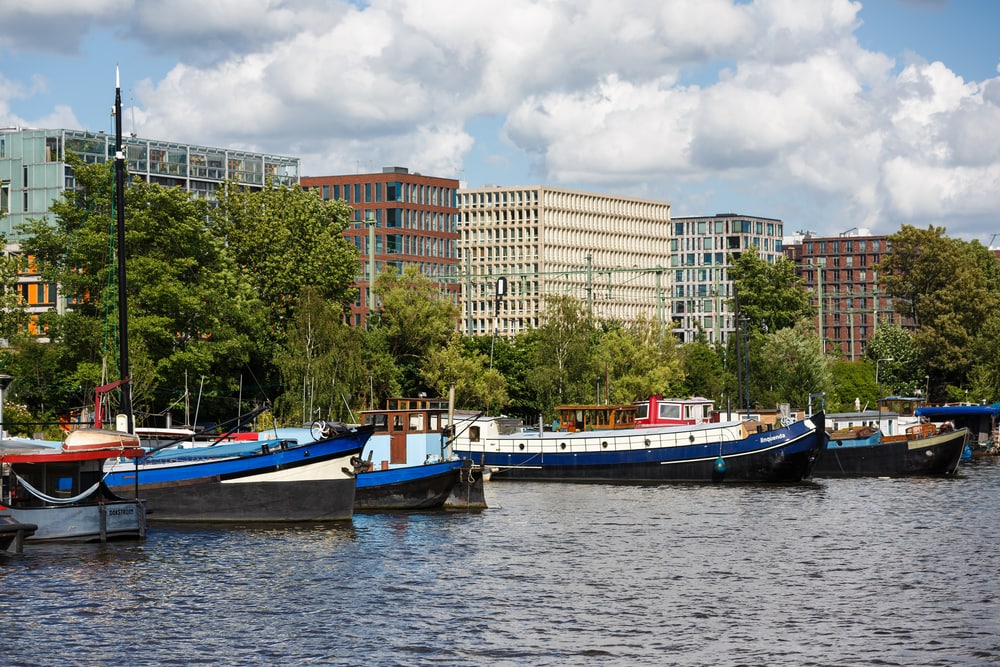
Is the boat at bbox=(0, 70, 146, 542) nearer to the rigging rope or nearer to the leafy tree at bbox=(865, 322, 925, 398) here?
the rigging rope

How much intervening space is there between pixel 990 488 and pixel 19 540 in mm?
59871

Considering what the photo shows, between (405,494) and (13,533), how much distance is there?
2323 cm

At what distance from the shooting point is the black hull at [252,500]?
64938 millimetres

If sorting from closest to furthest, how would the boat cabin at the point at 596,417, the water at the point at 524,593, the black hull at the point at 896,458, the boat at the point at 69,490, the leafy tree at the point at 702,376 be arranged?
the water at the point at 524,593 → the boat at the point at 69,490 → the boat cabin at the point at 596,417 → the black hull at the point at 896,458 → the leafy tree at the point at 702,376

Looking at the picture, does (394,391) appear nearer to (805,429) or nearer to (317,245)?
(317,245)

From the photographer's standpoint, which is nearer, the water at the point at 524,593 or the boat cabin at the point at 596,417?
the water at the point at 524,593

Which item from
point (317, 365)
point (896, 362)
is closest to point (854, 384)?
point (896, 362)

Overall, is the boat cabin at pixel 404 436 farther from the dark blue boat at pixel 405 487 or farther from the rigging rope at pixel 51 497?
the rigging rope at pixel 51 497

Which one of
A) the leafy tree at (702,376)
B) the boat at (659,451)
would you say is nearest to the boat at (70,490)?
the boat at (659,451)

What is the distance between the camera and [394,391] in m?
123

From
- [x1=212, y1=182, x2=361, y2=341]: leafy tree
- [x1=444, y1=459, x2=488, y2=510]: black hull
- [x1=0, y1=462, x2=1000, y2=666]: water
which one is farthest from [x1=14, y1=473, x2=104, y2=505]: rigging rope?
[x1=212, y1=182, x2=361, y2=341]: leafy tree

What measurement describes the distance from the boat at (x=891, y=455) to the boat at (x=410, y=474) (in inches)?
1331

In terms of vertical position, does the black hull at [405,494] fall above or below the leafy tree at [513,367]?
below

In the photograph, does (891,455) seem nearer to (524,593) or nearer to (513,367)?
(513,367)
